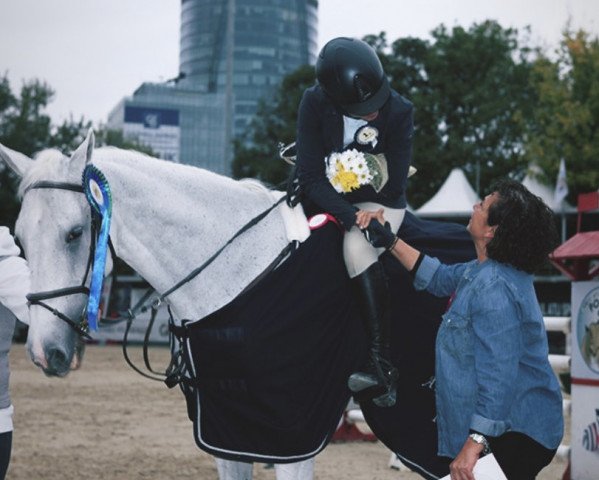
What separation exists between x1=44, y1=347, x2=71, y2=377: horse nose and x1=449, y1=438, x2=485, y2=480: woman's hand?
1659mm

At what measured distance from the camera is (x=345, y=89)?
396 cm

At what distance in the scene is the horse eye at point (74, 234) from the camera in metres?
3.65

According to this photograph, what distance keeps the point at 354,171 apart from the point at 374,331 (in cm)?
75

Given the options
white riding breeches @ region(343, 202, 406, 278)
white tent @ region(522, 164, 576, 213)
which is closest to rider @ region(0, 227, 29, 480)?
white riding breeches @ region(343, 202, 406, 278)

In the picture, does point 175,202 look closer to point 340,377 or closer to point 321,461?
point 340,377

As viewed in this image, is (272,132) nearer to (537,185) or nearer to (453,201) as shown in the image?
(537,185)

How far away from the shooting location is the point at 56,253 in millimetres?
3605

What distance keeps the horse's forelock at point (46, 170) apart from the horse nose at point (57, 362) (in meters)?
0.75

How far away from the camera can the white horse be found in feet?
11.8

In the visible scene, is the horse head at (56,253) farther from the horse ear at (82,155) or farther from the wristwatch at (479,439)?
the wristwatch at (479,439)

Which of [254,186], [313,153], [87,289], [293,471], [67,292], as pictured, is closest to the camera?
[67,292]

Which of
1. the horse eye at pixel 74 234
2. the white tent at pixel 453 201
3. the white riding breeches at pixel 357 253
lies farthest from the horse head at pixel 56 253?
the white tent at pixel 453 201

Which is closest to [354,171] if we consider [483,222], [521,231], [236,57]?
[483,222]

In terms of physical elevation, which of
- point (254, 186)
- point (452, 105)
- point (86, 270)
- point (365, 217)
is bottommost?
point (86, 270)
